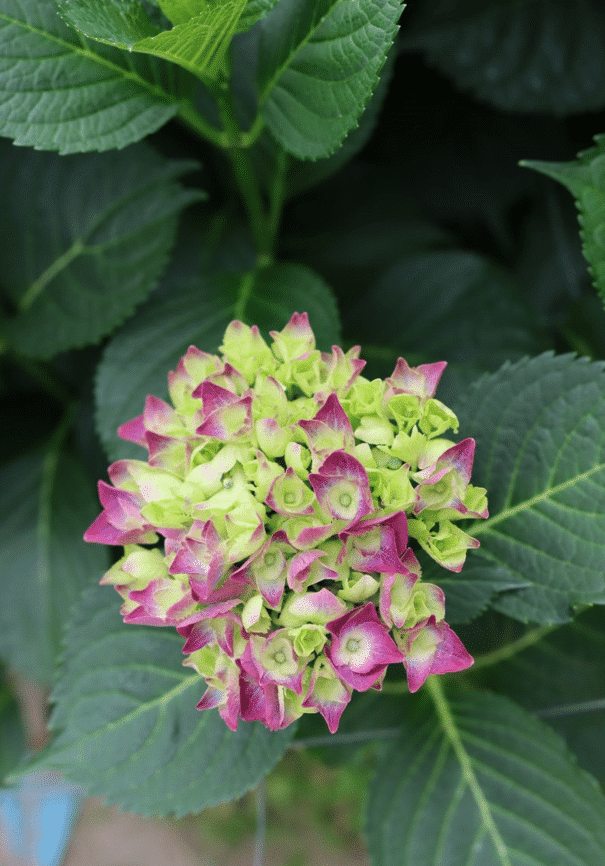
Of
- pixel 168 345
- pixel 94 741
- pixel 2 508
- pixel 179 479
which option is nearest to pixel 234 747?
pixel 94 741

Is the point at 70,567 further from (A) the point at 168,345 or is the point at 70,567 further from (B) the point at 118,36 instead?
(B) the point at 118,36

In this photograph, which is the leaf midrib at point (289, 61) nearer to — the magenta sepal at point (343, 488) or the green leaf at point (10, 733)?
the magenta sepal at point (343, 488)

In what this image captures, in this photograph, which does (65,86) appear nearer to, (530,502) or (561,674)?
(530,502)

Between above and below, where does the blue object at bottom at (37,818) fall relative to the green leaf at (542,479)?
below

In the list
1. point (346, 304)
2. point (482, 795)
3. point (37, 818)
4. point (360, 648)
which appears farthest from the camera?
point (37, 818)

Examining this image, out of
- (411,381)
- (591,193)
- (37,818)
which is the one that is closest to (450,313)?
(591,193)

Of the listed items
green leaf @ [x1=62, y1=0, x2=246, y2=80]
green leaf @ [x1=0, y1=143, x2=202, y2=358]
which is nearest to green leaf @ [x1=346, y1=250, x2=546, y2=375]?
green leaf @ [x1=0, y1=143, x2=202, y2=358]

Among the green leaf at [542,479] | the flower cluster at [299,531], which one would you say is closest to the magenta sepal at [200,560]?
the flower cluster at [299,531]
